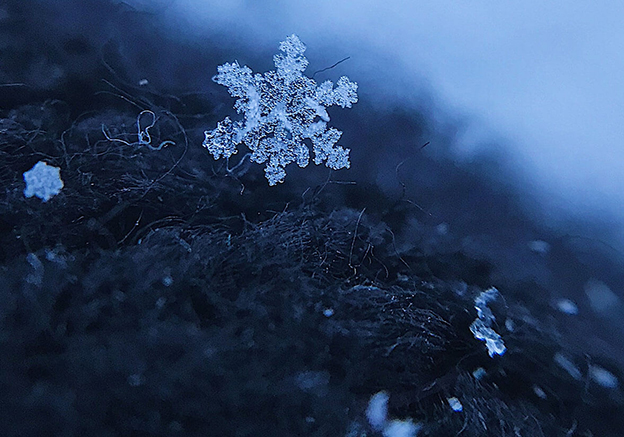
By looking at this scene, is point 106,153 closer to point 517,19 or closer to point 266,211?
point 266,211

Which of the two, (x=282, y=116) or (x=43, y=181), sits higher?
(x=282, y=116)

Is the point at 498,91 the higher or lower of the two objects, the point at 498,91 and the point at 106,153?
the higher

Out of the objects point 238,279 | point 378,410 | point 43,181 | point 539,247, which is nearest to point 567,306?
point 539,247

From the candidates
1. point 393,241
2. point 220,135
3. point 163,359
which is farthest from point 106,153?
point 393,241

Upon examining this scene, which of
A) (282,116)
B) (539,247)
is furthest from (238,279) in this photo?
(539,247)

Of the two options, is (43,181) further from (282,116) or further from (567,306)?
(567,306)

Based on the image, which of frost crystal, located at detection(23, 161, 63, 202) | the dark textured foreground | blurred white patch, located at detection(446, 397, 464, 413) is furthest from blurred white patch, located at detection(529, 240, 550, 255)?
frost crystal, located at detection(23, 161, 63, 202)

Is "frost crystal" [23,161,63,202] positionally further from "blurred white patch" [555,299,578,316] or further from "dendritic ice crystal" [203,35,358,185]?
"blurred white patch" [555,299,578,316]
